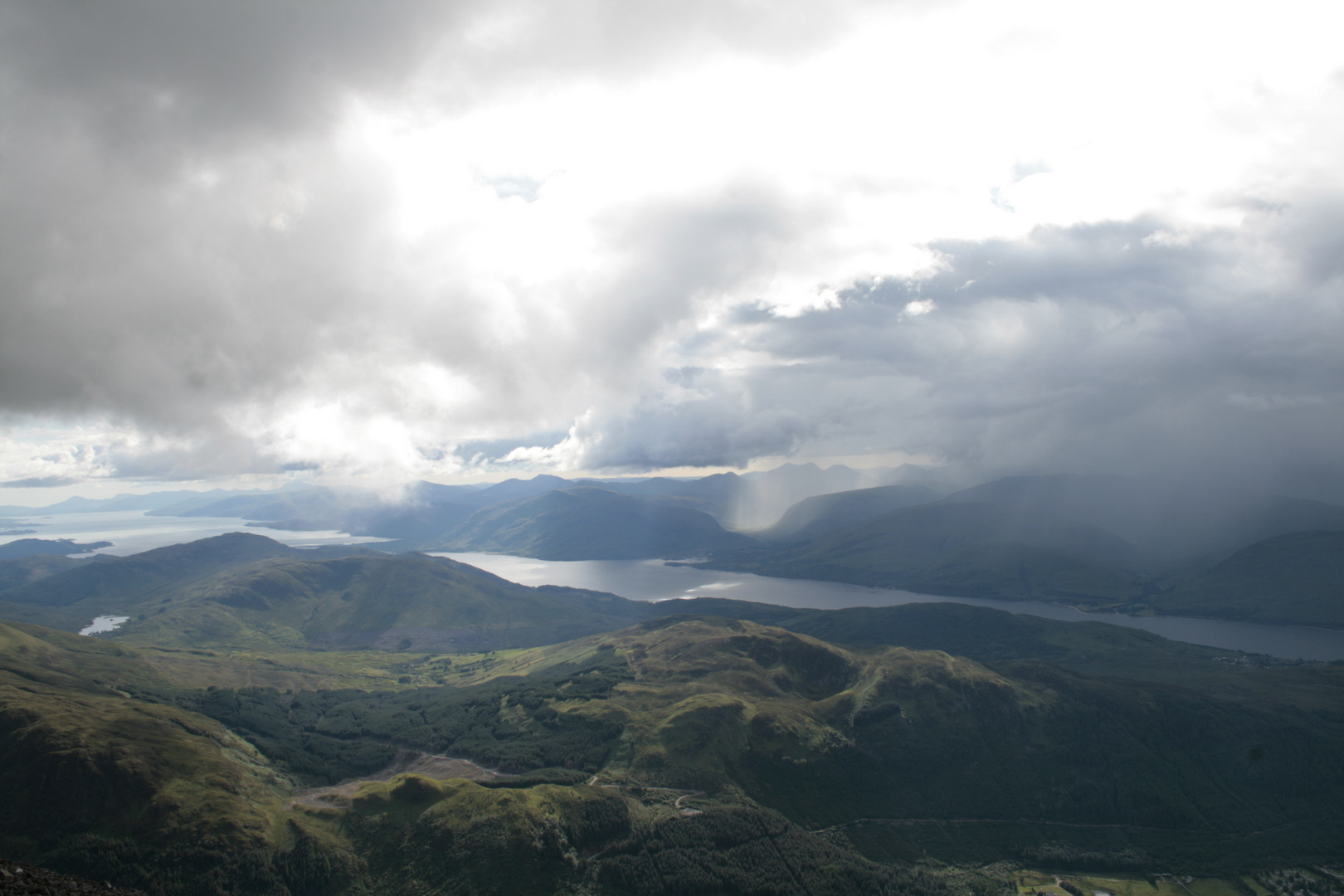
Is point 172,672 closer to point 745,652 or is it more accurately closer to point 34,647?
point 34,647

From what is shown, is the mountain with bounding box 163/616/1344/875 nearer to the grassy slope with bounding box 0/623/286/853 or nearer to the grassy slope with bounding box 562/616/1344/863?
the grassy slope with bounding box 562/616/1344/863

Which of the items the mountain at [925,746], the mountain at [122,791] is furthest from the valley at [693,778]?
the mountain at [925,746]

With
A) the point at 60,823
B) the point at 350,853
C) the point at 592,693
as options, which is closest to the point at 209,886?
the point at 350,853

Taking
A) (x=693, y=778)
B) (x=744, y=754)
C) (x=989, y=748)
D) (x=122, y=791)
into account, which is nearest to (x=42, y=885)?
(x=122, y=791)

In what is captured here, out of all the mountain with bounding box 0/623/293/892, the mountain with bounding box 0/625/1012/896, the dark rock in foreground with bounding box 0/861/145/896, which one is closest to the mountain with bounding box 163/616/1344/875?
the mountain with bounding box 0/625/1012/896

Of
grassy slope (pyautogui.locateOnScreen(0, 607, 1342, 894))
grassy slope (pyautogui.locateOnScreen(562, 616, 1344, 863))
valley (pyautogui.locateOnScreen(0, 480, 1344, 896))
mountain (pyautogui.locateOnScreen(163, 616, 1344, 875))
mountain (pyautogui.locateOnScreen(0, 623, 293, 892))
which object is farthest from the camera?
grassy slope (pyautogui.locateOnScreen(562, 616, 1344, 863))

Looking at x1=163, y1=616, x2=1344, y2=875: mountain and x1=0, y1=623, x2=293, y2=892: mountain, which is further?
x1=163, y1=616, x2=1344, y2=875: mountain

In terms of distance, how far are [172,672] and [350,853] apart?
14567 cm

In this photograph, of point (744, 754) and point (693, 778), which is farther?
point (744, 754)

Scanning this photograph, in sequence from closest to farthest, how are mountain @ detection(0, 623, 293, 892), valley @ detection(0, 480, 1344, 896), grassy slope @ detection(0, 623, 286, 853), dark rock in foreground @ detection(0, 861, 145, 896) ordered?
dark rock in foreground @ detection(0, 861, 145, 896)
mountain @ detection(0, 623, 293, 892)
grassy slope @ detection(0, 623, 286, 853)
valley @ detection(0, 480, 1344, 896)

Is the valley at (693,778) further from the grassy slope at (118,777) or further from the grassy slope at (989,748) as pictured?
the grassy slope at (989,748)

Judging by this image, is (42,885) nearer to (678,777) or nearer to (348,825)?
(348,825)

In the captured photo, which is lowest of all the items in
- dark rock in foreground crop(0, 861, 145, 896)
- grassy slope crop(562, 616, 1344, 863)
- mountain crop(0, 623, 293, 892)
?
grassy slope crop(562, 616, 1344, 863)

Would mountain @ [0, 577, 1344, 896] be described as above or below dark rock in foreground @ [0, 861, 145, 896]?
below
